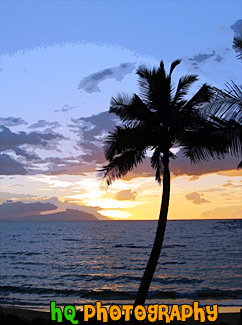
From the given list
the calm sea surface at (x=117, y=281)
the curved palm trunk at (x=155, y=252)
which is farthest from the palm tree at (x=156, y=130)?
the calm sea surface at (x=117, y=281)

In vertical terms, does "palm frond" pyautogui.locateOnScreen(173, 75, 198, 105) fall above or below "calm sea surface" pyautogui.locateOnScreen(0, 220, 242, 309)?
above

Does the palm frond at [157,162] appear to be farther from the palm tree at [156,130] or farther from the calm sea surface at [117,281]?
the calm sea surface at [117,281]

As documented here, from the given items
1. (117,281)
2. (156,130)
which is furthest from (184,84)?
(117,281)

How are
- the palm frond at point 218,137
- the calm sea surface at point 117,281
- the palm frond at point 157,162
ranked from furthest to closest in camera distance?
the calm sea surface at point 117,281, the palm frond at point 157,162, the palm frond at point 218,137

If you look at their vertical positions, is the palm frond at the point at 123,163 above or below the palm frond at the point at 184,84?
below

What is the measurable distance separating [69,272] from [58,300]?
16553 mm

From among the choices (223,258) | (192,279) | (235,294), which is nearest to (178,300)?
(235,294)

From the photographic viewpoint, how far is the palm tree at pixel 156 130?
13.3 meters

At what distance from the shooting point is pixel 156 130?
46.6 ft

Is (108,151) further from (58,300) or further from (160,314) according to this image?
(58,300)

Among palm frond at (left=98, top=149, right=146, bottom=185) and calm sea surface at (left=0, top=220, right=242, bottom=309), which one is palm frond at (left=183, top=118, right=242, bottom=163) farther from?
calm sea surface at (left=0, top=220, right=242, bottom=309)

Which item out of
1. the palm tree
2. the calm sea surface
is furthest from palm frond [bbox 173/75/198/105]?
the calm sea surface

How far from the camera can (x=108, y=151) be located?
15.0 m

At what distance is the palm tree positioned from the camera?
13.3 m
